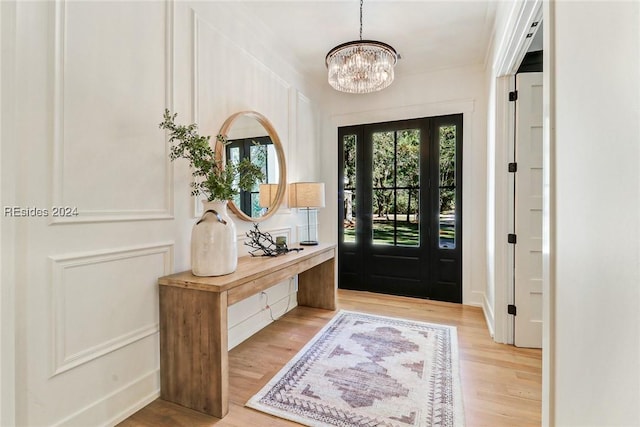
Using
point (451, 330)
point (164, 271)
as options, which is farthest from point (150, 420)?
point (451, 330)

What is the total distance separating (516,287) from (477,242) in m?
1.05

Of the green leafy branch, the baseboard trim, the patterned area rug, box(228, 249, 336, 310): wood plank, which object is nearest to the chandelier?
the green leafy branch

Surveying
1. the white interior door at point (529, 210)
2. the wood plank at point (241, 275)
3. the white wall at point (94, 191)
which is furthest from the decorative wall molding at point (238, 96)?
the white interior door at point (529, 210)

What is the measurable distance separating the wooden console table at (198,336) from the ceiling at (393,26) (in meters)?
2.16

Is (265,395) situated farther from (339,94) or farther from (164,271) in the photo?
(339,94)

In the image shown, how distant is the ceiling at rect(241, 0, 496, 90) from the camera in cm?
251

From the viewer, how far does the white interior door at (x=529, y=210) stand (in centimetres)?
247

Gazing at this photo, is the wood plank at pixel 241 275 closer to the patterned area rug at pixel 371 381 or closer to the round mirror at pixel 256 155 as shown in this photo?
the round mirror at pixel 256 155

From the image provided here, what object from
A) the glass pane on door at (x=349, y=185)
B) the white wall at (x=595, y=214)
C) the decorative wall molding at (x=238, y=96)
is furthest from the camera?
the glass pane on door at (x=349, y=185)

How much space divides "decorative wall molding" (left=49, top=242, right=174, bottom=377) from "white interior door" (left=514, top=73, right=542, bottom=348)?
2736mm

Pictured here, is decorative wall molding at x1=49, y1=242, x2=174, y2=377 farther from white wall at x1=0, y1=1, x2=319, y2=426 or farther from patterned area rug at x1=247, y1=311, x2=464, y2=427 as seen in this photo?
patterned area rug at x1=247, y1=311, x2=464, y2=427

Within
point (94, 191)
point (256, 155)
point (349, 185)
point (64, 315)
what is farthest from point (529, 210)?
point (64, 315)

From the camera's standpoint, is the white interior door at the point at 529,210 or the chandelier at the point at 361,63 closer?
the chandelier at the point at 361,63

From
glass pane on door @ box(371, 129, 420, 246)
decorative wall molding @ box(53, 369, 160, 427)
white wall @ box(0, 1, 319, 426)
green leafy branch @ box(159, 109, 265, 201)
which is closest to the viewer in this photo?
white wall @ box(0, 1, 319, 426)
